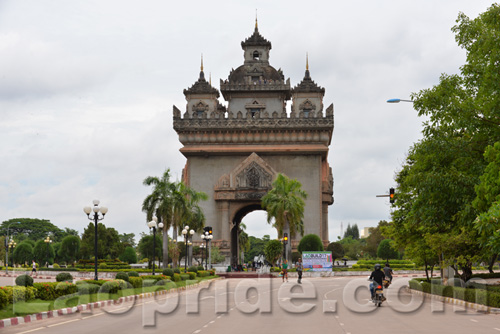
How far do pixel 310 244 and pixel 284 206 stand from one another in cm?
540

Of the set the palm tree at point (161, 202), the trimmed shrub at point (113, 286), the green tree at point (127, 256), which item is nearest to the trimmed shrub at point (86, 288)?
the trimmed shrub at point (113, 286)

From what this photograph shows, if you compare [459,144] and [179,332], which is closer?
[179,332]

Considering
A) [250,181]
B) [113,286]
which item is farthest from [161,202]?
[113,286]

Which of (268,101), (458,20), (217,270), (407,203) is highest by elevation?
(268,101)

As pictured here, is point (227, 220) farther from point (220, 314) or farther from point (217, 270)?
point (220, 314)

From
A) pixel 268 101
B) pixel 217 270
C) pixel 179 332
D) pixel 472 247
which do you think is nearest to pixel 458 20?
pixel 472 247

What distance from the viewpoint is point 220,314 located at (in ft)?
66.8

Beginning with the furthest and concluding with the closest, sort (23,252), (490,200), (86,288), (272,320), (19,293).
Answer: (23,252) < (86,288) < (490,200) < (19,293) < (272,320)

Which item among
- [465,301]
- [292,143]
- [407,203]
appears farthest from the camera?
[292,143]

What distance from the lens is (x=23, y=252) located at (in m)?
90.2

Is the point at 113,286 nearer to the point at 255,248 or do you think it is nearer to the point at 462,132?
the point at 462,132

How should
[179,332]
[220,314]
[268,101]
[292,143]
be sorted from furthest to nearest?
[268,101], [292,143], [220,314], [179,332]

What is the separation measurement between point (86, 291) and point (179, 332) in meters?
11.6

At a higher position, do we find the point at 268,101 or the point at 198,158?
the point at 268,101
